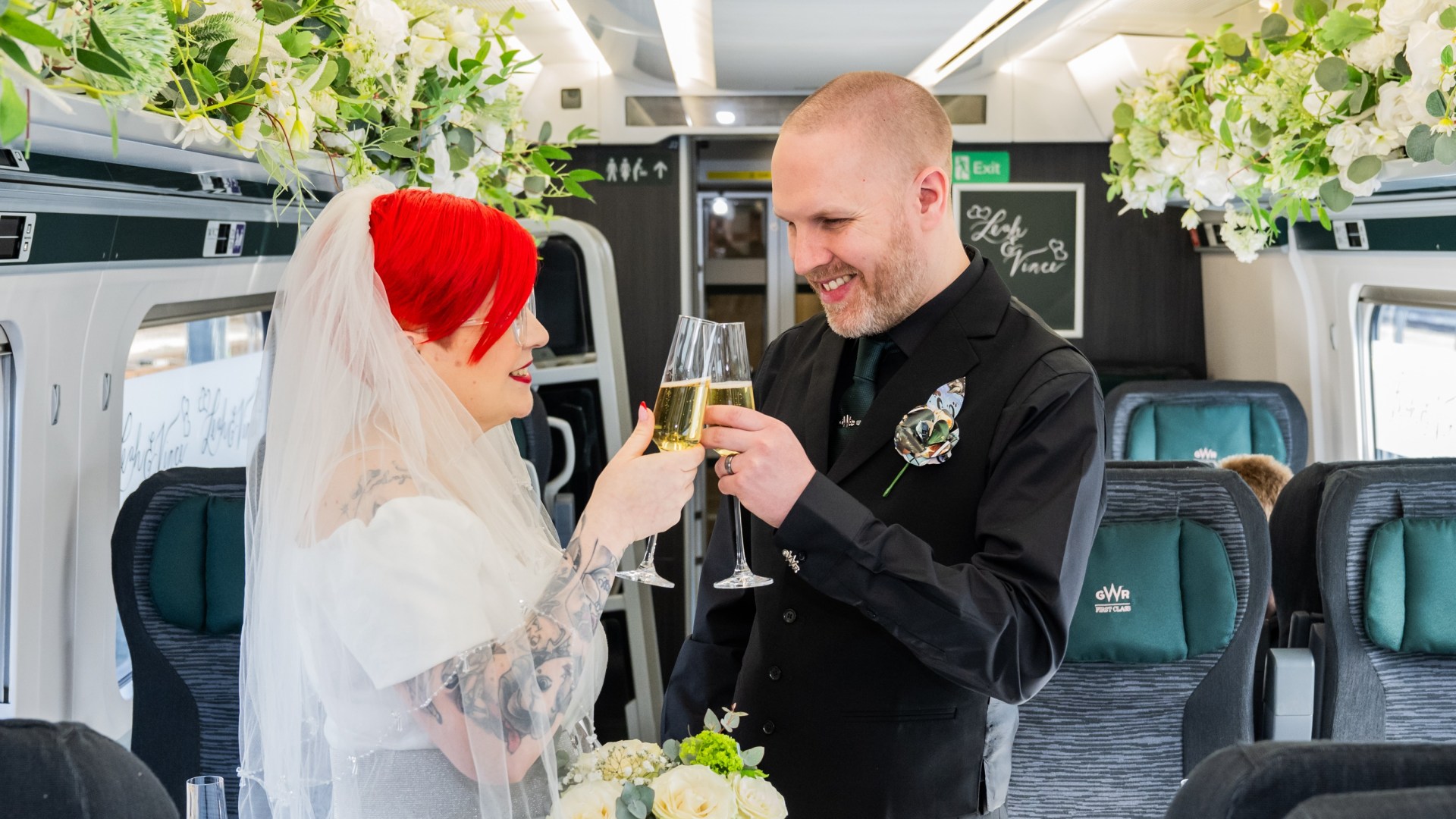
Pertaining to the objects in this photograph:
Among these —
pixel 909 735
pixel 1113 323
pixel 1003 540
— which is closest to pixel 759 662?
pixel 909 735

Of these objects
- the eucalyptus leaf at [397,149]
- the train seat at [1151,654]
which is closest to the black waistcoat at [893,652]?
the train seat at [1151,654]

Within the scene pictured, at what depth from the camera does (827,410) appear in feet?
6.77

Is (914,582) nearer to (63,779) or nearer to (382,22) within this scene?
(63,779)

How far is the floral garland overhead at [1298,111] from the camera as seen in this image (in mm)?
2582

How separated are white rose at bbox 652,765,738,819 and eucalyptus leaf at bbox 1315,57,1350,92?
2.29 m

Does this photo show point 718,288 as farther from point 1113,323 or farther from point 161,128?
point 161,128

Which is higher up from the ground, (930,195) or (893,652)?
(930,195)

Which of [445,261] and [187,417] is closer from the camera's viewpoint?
[445,261]

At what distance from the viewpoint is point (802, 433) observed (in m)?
2.08

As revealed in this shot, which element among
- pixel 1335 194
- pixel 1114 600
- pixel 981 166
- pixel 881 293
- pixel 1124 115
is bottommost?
pixel 1114 600

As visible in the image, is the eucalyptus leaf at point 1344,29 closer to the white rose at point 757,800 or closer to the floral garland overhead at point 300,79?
the floral garland overhead at point 300,79

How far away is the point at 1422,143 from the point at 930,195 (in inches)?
54.5

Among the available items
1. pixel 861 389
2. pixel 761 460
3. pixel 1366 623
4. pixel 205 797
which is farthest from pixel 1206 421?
pixel 205 797

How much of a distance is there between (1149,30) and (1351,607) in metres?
2.67
